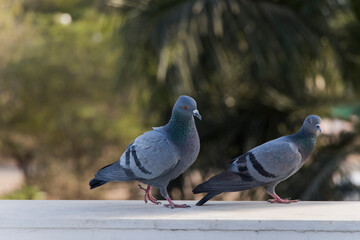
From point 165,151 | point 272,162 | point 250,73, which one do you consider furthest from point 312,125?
point 250,73

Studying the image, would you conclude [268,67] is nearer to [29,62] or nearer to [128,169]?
[128,169]

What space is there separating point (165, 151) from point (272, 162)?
0.62 m

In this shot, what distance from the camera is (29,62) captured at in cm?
1370

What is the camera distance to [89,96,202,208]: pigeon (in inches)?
127

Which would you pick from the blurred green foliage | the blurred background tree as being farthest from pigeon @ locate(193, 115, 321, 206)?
the blurred green foliage

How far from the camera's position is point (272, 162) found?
3.28m

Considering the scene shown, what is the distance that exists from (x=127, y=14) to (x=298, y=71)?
258 cm

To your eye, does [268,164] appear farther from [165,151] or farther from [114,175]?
[114,175]

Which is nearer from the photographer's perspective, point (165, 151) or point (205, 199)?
point (165, 151)

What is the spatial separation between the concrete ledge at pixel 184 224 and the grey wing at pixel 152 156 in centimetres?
24

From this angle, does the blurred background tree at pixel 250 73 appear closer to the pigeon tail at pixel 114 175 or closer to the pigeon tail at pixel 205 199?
the pigeon tail at pixel 205 199

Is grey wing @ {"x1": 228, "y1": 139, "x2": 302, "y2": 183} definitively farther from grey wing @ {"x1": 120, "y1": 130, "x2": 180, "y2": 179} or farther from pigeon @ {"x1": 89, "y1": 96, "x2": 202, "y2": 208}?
grey wing @ {"x1": 120, "y1": 130, "x2": 180, "y2": 179}

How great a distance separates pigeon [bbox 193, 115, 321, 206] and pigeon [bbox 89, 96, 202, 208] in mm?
249

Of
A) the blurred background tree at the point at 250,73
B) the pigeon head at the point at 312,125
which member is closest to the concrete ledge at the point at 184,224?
the pigeon head at the point at 312,125
